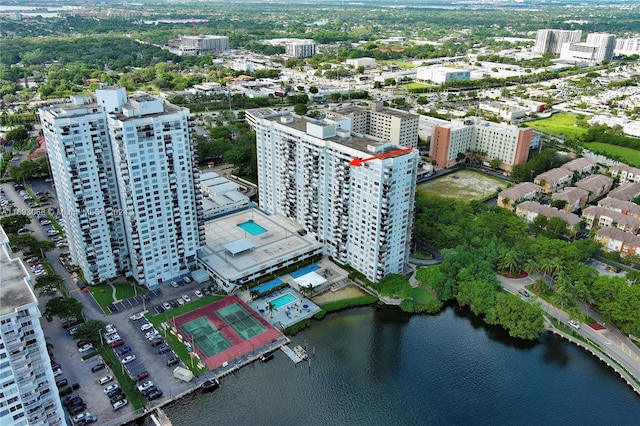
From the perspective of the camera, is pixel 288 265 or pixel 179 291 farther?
Answer: pixel 288 265

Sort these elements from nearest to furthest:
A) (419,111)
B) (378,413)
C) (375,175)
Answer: (378,413), (375,175), (419,111)

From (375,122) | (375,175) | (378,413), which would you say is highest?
(375,175)

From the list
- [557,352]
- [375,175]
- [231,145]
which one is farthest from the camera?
[231,145]

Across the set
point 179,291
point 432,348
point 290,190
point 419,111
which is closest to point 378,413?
point 432,348

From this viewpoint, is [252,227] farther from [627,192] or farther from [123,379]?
[627,192]

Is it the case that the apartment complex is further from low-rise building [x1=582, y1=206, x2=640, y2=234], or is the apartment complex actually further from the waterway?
the waterway

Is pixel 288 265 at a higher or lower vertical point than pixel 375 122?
lower

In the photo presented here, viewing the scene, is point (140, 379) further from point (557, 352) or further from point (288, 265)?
point (557, 352)
